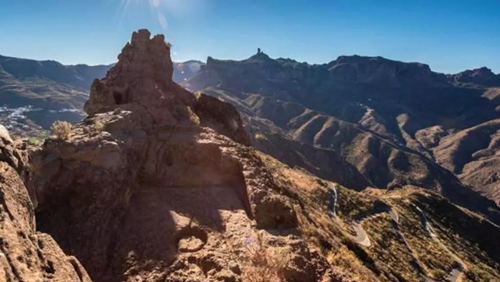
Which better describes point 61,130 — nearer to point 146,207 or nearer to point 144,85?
point 146,207

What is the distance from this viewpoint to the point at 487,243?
236 feet

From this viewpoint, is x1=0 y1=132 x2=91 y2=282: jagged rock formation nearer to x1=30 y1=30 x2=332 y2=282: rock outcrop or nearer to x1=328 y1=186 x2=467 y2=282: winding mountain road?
x1=30 y1=30 x2=332 y2=282: rock outcrop

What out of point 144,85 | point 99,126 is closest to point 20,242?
point 99,126

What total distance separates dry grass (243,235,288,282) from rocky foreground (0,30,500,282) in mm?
44

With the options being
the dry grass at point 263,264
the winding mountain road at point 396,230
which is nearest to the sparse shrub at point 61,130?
the dry grass at point 263,264

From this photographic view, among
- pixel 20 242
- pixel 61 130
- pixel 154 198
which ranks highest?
pixel 61 130

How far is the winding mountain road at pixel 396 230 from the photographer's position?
4421cm

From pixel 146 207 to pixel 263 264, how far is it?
6.75 metres

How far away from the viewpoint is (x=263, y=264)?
49.8 feet

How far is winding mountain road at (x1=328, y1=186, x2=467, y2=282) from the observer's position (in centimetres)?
4421

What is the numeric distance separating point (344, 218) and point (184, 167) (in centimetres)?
3713

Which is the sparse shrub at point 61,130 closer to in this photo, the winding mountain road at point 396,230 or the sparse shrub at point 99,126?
the sparse shrub at point 99,126

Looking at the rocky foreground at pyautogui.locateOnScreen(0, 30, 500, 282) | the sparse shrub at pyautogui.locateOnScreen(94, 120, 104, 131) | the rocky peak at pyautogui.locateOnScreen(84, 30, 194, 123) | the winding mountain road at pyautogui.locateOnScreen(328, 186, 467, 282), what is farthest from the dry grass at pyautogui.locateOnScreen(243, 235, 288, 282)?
the winding mountain road at pyautogui.locateOnScreen(328, 186, 467, 282)

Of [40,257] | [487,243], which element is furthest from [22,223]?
[487,243]
